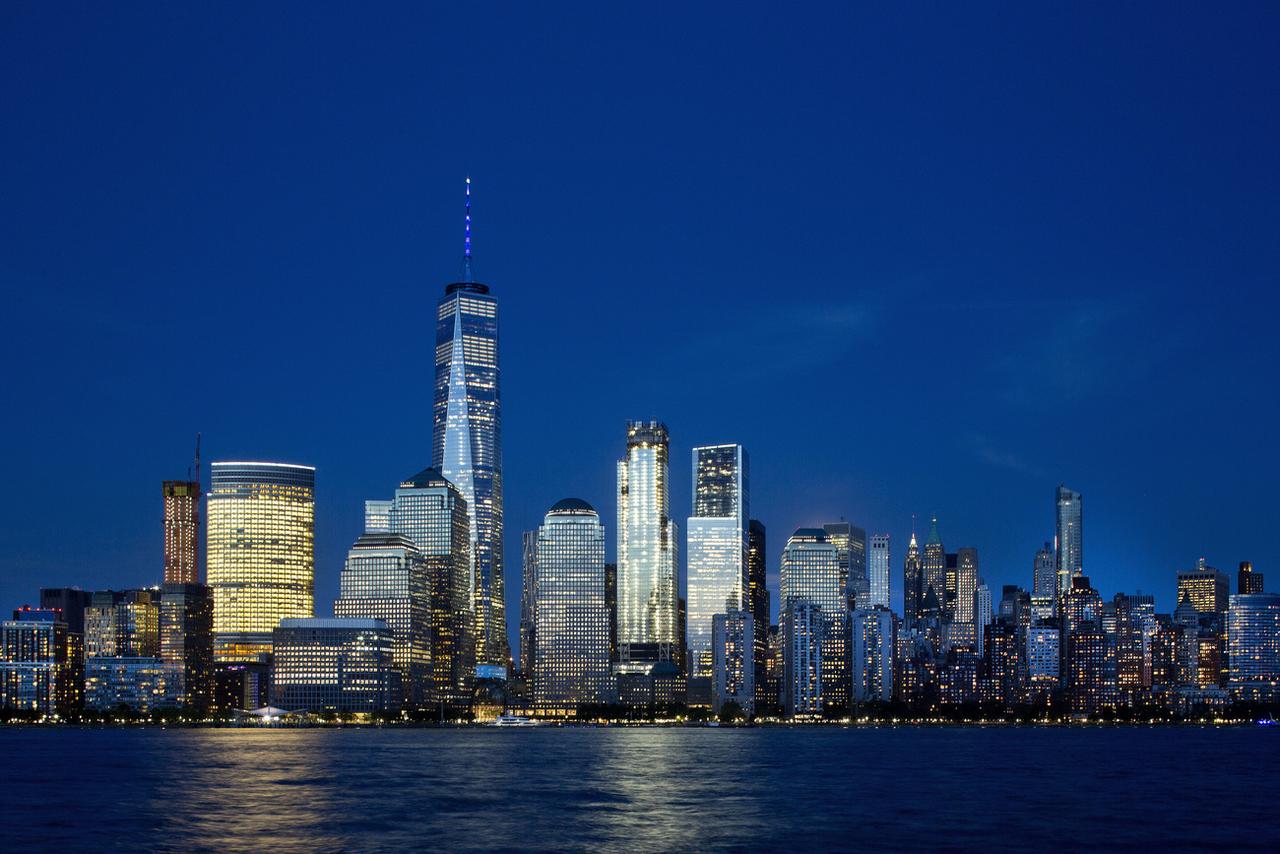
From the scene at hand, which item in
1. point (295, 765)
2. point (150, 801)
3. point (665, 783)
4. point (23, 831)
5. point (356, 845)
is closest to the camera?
point (356, 845)

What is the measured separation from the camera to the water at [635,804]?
8750cm

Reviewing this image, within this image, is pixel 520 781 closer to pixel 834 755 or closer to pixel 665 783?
pixel 665 783

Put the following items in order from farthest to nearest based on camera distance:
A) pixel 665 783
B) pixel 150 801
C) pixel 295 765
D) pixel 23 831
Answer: pixel 295 765 → pixel 665 783 → pixel 150 801 → pixel 23 831

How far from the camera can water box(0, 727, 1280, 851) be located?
287 feet

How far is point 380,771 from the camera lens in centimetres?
14738

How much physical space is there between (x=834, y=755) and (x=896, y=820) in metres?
89.7

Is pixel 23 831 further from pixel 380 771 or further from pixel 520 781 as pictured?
pixel 380 771

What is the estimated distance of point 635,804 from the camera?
109250mm

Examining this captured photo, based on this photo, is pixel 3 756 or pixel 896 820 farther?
pixel 3 756

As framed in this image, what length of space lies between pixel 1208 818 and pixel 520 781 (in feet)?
176

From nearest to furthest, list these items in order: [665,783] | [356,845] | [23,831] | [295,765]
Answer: [356,845] → [23,831] → [665,783] → [295,765]

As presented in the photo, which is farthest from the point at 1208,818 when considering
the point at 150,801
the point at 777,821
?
the point at 150,801

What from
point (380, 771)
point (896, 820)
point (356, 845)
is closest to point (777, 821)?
point (896, 820)

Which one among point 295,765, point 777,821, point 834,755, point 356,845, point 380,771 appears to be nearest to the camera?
point 356,845
